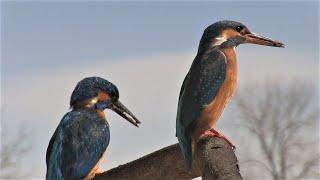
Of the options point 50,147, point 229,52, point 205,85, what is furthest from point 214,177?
point 50,147

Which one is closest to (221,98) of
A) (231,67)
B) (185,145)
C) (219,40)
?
(231,67)

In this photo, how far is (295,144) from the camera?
24.5 m

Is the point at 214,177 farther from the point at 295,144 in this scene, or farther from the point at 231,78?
the point at 295,144

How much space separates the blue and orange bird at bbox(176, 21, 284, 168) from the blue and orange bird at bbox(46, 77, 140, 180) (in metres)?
0.77

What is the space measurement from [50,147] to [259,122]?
809 inches

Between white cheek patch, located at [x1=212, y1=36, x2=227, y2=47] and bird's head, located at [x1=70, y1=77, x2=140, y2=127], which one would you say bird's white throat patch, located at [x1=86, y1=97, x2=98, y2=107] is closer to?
bird's head, located at [x1=70, y1=77, x2=140, y2=127]

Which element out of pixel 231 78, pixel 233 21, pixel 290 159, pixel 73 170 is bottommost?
pixel 290 159

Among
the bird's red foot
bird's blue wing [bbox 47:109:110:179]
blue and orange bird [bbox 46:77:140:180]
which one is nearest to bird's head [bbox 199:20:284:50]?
the bird's red foot

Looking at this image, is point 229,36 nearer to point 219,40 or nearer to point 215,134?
point 219,40

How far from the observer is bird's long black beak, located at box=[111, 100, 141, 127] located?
594 cm

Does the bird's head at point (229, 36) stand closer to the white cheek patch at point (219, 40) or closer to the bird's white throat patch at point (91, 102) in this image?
the white cheek patch at point (219, 40)

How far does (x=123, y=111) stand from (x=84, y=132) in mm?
405

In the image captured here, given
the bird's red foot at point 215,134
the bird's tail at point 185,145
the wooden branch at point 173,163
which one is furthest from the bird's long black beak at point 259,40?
the wooden branch at point 173,163

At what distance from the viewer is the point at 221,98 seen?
545 cm
